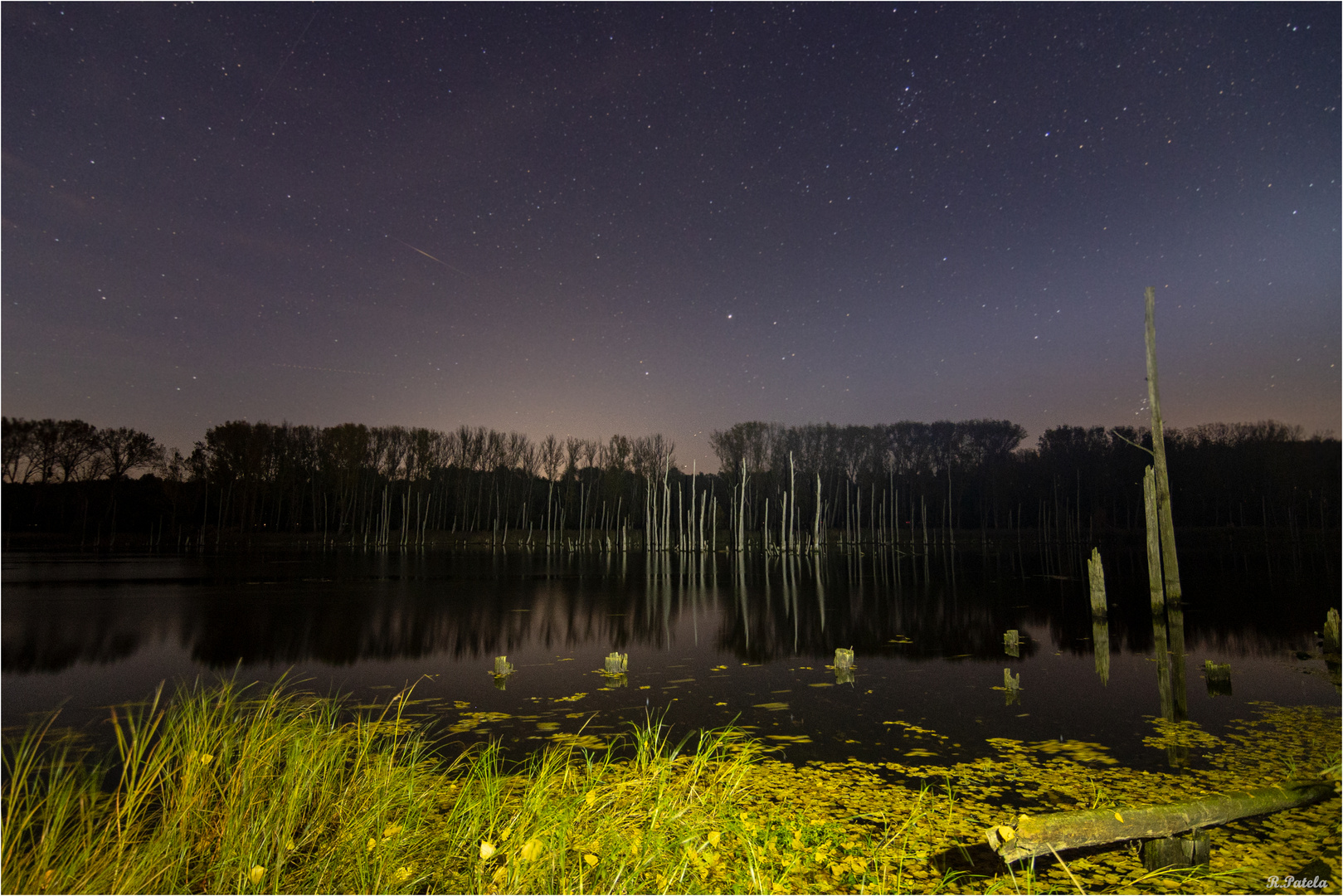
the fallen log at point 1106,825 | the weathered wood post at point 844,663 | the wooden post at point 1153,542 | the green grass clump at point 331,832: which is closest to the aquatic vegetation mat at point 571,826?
the green grass clump at point 331,832

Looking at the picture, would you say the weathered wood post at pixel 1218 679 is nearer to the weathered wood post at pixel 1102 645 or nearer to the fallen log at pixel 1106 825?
the weathered wood post at pixel 1102 645

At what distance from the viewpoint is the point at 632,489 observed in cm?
6706

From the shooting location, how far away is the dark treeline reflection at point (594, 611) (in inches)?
558

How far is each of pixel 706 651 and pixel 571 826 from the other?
1040cm

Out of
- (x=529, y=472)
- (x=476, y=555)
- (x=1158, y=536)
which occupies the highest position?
(x=529, y=472)

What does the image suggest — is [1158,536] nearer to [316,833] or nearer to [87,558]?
[316,833]

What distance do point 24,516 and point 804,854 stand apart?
82.1 meters

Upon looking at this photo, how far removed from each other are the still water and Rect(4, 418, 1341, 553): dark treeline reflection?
2910 centimetres

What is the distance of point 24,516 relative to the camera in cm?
5959

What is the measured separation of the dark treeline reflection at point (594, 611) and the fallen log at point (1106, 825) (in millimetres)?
9004

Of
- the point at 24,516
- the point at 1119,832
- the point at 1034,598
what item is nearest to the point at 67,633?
the point at 1119,832

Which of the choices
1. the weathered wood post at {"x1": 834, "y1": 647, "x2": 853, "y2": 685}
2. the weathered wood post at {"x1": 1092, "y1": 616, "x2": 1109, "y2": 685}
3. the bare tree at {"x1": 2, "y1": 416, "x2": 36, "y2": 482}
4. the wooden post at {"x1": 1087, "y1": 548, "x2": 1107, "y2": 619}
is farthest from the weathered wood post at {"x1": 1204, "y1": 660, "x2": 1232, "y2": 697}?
the bare tree at {"x1": 2, "y1": 416, "x2": 36, "y2": 482}

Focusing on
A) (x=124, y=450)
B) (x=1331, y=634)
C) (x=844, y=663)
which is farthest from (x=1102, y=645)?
(x=124, y=450)

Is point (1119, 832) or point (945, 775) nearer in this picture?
point (1119, 832)
